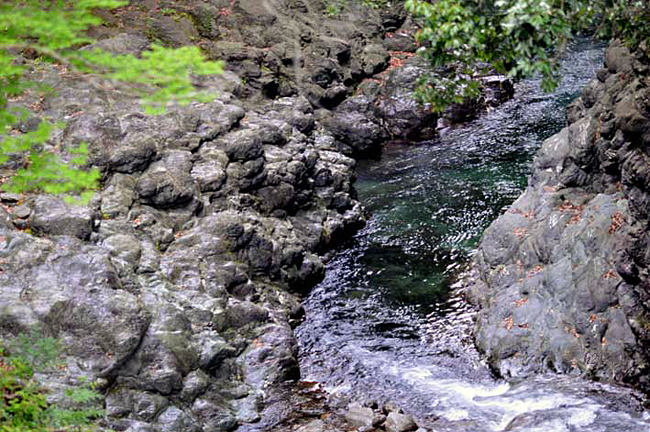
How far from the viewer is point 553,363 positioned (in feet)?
49.2

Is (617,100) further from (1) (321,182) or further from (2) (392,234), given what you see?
(1) (321,182)

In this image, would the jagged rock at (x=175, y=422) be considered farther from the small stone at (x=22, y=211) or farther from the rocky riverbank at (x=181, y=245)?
the small stone at (x=22, y=211)

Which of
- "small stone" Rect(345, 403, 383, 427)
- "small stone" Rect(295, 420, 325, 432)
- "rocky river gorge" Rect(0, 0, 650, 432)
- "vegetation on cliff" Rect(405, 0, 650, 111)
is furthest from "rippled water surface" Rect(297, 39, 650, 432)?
"vegetation on cliff" Rect(405, 0, 650, 111)

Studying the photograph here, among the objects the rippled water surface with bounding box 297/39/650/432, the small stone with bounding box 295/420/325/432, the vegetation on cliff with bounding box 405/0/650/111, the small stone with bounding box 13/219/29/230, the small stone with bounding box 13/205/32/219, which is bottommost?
the small stone with bounding box 295/420/325/432

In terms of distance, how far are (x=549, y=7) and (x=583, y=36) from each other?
4494 cm

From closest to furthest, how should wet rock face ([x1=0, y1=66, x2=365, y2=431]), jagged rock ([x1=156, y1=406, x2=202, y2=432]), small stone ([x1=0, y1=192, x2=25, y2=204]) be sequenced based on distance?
jagged rock ([x1=156, y1=406, x2=202, y2=432]) < wet rock face ([x1=0, y1=66, x2=365, y2=431]) < small stone ([x1=0, y1=192, x2=25, y2=204])

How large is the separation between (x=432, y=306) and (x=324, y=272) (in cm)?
439

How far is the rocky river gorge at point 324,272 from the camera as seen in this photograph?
45.5 feet

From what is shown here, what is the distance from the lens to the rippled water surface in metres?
13.7

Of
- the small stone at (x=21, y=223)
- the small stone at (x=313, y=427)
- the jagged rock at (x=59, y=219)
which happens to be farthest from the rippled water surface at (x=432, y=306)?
the small stone at (x=21, y=223)

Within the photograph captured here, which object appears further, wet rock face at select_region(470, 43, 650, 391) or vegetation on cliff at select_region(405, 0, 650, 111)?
wet rock face at select_region(470, 43, 650, 391)

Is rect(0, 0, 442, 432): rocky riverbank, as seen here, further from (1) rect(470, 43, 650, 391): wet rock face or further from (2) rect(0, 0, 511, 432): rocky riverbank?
Answer: (1) rect(470, 43, 650, 391): wet rock face

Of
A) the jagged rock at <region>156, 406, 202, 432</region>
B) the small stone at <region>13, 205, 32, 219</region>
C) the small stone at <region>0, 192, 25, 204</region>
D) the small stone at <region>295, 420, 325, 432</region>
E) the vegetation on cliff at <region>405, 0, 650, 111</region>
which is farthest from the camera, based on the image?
the small stone at <region>0, 192, 25, 204</region>

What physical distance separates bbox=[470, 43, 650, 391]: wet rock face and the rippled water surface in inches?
30.5
